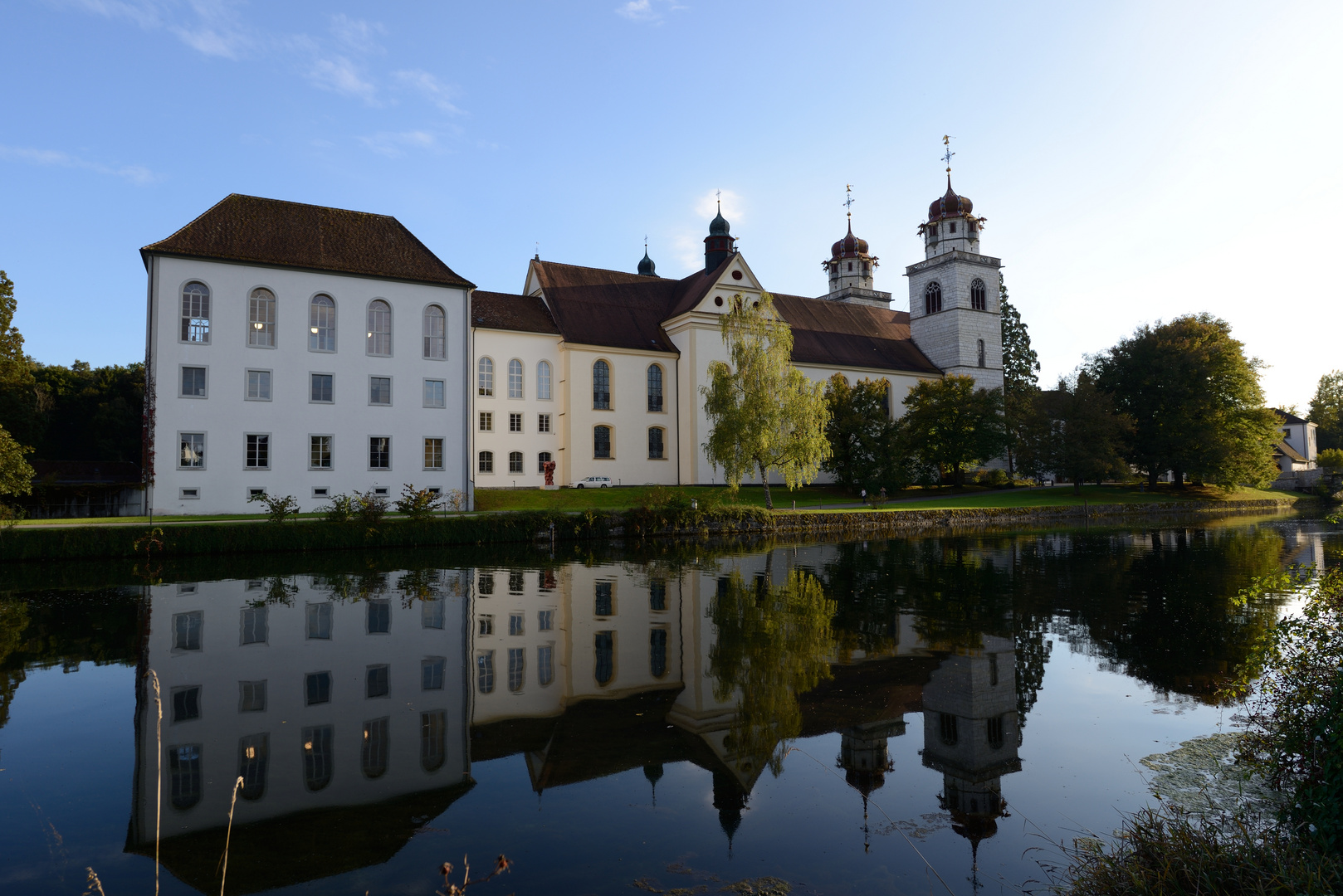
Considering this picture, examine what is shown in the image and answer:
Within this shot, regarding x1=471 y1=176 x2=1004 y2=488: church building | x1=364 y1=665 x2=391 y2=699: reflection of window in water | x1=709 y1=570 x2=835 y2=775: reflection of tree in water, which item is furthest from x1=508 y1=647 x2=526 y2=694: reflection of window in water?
x1=471 y1=176 x2=1004 y2=488: church building

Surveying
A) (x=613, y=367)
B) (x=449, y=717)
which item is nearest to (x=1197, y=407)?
(x=613, y=367)

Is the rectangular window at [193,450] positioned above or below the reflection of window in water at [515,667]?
above

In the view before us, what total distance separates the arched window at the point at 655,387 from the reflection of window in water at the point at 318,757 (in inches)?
1670

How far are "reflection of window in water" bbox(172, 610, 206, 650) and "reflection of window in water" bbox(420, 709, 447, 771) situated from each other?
201 inches

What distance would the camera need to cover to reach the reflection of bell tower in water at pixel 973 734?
5258 mm

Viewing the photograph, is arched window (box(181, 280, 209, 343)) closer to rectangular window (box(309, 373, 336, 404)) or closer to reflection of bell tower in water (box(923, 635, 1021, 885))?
rectangular window (box(309, 373, 336, 404))

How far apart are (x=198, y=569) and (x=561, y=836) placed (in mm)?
18506

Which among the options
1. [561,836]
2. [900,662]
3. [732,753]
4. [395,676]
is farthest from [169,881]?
[900,662]

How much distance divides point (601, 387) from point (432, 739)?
4120 cm

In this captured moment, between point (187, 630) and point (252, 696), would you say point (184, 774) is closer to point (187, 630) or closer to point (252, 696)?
point (252, 696)

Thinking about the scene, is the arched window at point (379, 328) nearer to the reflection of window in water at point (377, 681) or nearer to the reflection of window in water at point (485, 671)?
the reflection of window in water at point (485, 671)

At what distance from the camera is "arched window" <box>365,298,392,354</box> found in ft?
115

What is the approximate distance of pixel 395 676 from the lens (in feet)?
28.2

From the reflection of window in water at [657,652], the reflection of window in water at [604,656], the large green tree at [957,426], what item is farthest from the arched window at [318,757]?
the large green tree at [957,426]
